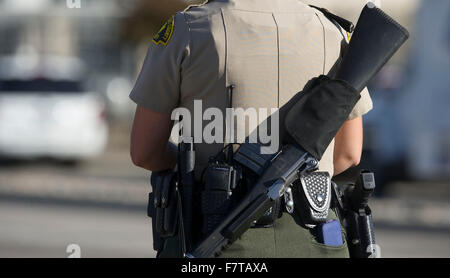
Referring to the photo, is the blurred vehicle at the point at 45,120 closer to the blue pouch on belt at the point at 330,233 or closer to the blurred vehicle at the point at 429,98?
the blurred vehicle at the point at 429,98

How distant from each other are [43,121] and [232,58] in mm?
11901

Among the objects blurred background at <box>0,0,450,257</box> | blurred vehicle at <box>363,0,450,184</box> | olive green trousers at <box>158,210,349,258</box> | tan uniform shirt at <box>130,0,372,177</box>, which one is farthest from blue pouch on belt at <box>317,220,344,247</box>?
blurred vehicle at <box>363,0,450,184</box>

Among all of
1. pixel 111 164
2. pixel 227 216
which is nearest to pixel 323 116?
pixel 227 216

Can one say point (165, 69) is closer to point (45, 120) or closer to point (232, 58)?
point (232, 58)

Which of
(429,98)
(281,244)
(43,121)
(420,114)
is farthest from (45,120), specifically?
(281,244)

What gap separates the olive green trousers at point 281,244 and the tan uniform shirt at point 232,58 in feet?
0.90

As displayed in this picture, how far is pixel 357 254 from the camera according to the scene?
3.05 metres

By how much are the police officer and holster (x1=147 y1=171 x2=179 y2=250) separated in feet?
0.18

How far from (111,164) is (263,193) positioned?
14.0 m

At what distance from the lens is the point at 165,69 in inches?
112

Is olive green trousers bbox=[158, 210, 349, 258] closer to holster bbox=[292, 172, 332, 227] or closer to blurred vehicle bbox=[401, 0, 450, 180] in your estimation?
holster bbox=[292, 172, 332, 227]
